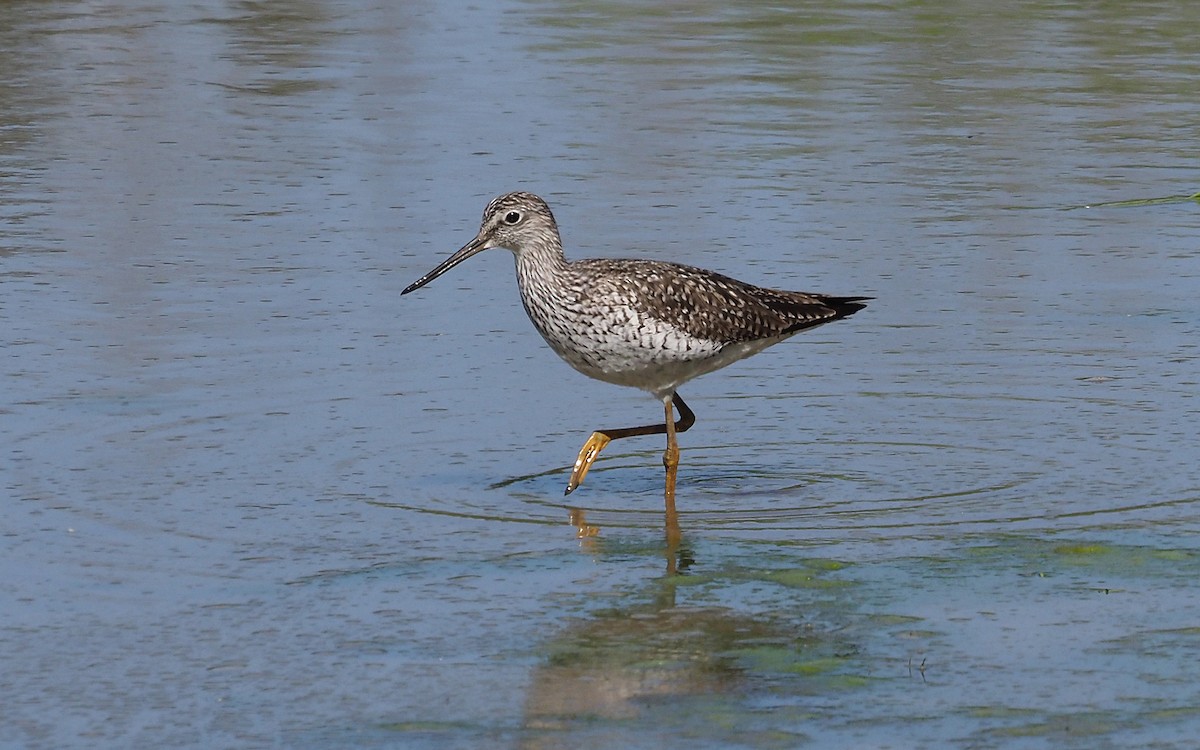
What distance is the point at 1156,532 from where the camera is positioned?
8109 millimetres

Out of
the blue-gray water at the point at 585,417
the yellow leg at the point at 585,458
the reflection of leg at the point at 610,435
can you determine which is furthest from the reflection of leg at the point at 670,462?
the yellow leg at the point at 585,458

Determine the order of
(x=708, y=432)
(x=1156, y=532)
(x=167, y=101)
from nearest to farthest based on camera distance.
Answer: (x=1156, y=532)
(x=708, y=432)
(x=167, y=101)

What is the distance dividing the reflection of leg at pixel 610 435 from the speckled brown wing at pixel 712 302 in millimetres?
410

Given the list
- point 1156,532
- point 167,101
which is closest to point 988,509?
point 1156,532

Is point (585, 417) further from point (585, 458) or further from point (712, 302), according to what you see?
A: point (585, 458)

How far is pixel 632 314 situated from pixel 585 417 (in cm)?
114

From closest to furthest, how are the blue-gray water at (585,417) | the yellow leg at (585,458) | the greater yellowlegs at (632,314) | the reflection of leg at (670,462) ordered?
the blue-gray water at (585,417)
the reflection of leg at (670,462)
the yellow leg at (585,458)
the greater yellowlegs at (632,314)

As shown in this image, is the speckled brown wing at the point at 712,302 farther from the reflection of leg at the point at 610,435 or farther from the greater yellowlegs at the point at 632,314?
the reflection of leg at the point at 610,435

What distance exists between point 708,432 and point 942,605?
9.04 ft

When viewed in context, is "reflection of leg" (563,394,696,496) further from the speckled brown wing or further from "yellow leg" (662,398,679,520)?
the speckled brown wing

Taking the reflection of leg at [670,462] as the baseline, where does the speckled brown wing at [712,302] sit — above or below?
above

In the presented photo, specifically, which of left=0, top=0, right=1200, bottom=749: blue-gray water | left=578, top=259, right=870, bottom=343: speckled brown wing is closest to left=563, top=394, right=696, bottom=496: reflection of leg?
left=0, top=0, right=1200, bottom=749: blue-gray water

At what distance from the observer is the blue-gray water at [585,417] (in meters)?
6.61

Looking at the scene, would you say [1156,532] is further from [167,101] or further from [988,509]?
[167,101]
